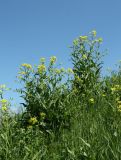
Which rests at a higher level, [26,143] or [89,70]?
[89,70]

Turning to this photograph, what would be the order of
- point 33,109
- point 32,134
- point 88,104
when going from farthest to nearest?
point 88,104
point 33,109
point 32,134

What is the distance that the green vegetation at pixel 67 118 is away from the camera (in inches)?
230

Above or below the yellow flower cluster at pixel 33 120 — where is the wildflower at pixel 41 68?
above

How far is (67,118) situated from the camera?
8156 millimetres

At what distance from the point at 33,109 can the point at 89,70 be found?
98.9 inches

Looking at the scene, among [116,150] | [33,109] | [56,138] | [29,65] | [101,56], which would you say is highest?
[101,56]

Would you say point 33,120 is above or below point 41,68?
below

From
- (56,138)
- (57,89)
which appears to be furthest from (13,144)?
(57,89)

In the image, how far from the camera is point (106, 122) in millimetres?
7184

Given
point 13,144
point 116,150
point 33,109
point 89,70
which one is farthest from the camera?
point 89,70

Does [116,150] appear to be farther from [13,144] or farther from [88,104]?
[88,104]

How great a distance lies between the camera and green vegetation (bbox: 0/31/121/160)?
584 centimetres

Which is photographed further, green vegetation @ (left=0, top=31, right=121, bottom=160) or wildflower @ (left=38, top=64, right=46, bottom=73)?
wildflower @ (left=38, top=64, right=46, bottom=73)

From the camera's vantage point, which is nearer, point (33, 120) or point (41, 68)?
point (33, 120)
